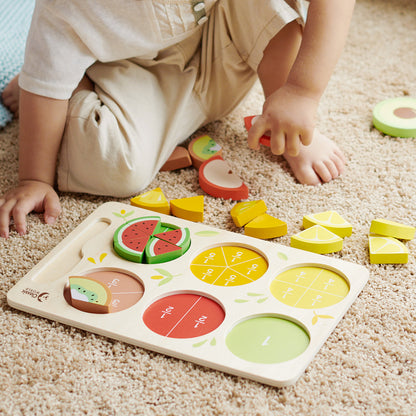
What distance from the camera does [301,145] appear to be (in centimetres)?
97

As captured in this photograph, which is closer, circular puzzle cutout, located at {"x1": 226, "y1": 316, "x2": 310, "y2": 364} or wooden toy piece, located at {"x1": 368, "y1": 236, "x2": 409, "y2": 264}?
circular puzzle cutout, located at {"x1": 226, "y1": 316, "x2": 310, "y2": 364}

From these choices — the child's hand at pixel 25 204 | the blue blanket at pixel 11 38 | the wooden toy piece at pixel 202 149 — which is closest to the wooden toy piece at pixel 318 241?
the wooden toy piece at pixel 202 149

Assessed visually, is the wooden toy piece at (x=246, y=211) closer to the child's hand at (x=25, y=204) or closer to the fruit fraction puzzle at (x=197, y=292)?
the fruit fraction puzzle at (x=197, y=292)

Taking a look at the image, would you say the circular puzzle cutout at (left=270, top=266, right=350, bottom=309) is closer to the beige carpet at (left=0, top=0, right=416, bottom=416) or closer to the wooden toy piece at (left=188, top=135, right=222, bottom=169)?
the beige carpet at (left=0, top=0, right=416, bottom=416)

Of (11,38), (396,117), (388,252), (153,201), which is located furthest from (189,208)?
(11,38)

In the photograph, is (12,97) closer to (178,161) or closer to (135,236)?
(178,161)

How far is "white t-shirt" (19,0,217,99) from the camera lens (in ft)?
2.80

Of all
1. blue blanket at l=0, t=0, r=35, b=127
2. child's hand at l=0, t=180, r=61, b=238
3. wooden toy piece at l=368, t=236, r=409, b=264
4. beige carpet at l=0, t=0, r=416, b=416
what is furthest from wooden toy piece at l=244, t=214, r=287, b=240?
blue blanket at l=0, t=0, r=35, b=127

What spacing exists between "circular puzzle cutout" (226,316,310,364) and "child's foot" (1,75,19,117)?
0.65m

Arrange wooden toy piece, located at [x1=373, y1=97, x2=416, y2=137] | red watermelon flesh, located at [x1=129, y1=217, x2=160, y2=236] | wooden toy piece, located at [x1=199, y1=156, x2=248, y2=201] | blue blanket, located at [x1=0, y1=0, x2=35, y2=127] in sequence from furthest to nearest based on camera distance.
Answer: blue blanket, located at [x1=0, y1=0, x2=35, y2=127]
wooden toy piece, located at [x1=373, y1=97, x2=416, y2=137]
wooden toy piece, located at [x1=199, y1=156, x2=248, y2=201]
red watermelon flesh, located at [x1=129, y1=217, x2=160, y2=236]

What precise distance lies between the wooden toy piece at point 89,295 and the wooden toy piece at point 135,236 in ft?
0.21

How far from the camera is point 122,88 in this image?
0.95m

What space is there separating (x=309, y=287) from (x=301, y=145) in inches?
12.5

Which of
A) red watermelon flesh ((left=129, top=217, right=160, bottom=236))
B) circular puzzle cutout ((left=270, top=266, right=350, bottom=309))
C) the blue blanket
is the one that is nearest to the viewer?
circular puzzle cutout ((left=270, top=266, right=350, bottom=309))
